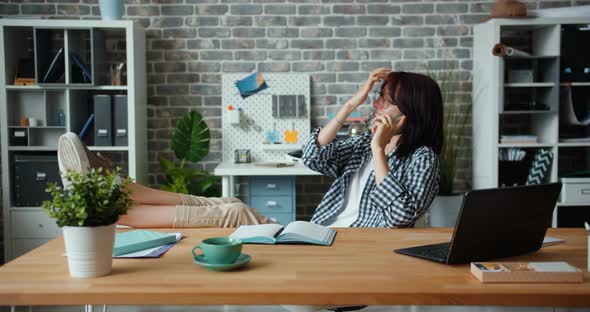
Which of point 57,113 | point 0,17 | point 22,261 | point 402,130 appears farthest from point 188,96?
point 22,261

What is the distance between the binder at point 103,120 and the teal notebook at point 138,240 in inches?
103

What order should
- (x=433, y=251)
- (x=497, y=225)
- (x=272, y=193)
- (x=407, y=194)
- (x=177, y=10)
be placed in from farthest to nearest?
1. (x=177, y=10)
2. (x=272, y=193)
3. (x=407, y=194)
4. (x=433, y=251)
5. (x=497, y=225)

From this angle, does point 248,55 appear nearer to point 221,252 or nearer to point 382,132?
point 382,132

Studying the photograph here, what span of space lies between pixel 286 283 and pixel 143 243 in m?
0.52

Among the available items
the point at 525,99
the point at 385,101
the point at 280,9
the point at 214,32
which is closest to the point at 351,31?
the point at 280,9

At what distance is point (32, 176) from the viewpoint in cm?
415

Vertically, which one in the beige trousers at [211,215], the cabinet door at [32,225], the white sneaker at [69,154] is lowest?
the cabinet door at [32,225]

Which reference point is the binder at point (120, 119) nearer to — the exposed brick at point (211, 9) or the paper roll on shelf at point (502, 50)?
the exposed brick at point (211, 9)

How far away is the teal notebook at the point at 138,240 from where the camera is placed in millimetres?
1565

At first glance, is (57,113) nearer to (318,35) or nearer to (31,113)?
(31,113)

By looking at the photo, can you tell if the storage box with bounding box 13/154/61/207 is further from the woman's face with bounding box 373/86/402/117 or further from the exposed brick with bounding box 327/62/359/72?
the woman's face with bounding box 373/86/402/117

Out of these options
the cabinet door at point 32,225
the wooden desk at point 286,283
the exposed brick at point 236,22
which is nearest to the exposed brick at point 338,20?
the exposed brick at point 236,22

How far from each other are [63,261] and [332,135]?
4.52 ft

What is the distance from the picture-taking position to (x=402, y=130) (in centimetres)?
229
